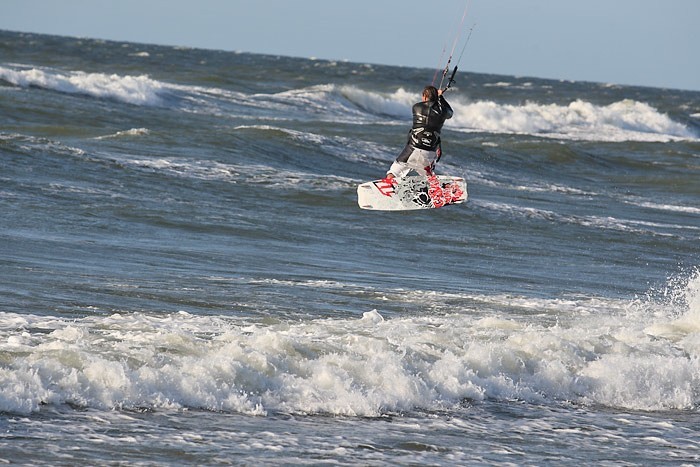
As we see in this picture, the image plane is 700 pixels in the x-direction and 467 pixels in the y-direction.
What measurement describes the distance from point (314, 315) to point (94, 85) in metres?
32.0

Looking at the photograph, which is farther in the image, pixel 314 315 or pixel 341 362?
pixel 314 315

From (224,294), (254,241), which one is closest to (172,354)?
(224,294)

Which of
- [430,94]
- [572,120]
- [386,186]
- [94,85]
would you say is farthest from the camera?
[572,120]

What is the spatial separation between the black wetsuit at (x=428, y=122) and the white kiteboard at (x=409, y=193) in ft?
4.24

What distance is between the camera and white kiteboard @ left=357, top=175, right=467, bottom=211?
14.3 metres

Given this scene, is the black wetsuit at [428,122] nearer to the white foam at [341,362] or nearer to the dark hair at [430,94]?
the dark hair at [430,94]

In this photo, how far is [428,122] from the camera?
12633mm

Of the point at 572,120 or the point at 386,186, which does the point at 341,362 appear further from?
the point at 572,120

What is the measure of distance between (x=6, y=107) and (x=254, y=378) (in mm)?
23869

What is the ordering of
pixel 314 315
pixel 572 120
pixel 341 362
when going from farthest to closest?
1. pixel 572 120
2. pixel 314 315
3. pixel 341 362

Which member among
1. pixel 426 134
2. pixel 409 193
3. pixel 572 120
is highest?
pixel 572 120

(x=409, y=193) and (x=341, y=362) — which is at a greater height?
(x=409, y=193)

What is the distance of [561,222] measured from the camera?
21688 millimetres

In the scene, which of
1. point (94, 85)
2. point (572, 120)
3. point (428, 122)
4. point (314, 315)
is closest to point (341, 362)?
point (314, 315)
